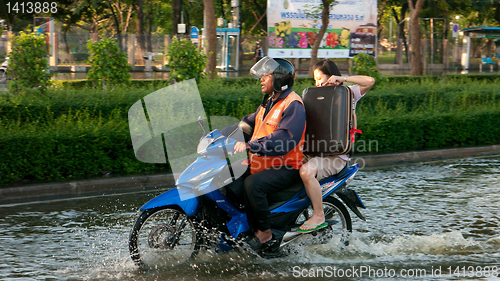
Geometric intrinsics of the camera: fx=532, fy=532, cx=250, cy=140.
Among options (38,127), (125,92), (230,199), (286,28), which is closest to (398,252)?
(230,199)

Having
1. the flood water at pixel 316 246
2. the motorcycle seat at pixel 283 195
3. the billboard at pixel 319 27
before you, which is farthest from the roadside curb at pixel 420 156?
the billboard at pixel 319 27

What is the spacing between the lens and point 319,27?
103 ft

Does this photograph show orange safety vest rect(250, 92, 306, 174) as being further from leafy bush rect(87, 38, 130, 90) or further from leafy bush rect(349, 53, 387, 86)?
leafy bush rect(349, 53, 387, 86)

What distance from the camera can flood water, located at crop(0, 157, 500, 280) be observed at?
4480mm

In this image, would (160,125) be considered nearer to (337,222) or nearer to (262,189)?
(262,189)

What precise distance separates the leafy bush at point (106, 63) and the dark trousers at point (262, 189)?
730 centimetres

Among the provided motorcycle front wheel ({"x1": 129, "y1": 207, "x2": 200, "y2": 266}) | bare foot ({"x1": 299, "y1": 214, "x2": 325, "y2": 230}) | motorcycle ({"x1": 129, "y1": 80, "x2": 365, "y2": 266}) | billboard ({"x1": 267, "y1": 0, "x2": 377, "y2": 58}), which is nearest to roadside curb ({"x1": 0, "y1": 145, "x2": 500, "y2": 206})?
motorcycle ({"x1": 129, "y1": 80, "x2": 365, "y2": 266})

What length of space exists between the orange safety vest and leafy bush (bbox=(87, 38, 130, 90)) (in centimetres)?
713

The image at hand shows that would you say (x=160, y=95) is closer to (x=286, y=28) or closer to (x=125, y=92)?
(x=125, y=92)

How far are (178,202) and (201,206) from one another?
0.74ft

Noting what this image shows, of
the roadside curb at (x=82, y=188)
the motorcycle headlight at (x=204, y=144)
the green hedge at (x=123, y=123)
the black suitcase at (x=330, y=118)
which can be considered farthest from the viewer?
the green hedge at (x=123, y=123)

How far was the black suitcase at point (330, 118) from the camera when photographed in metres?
4.53

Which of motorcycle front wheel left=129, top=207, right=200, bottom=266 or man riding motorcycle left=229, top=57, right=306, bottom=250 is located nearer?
man riding motorcycle left=229, top=57, right=306, bottom=250

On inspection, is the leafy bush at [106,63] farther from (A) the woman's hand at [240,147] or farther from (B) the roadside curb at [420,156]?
(A) the woman's hand at [240,147]
